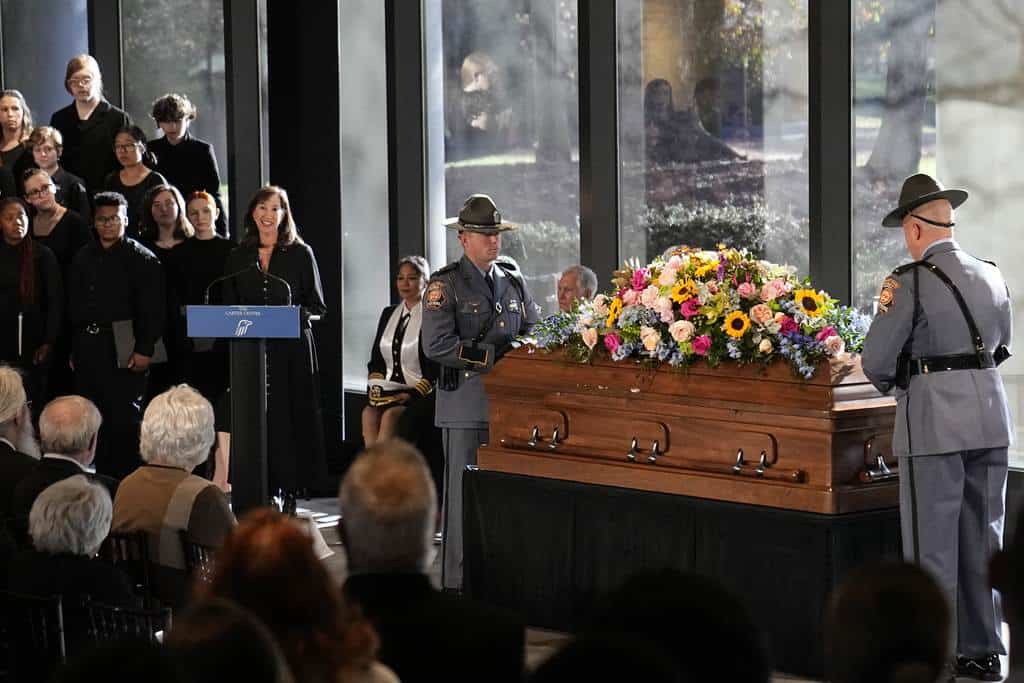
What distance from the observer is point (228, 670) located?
83.3 inches

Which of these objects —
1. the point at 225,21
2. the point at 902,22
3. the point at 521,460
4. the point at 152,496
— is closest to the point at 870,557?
the point at 521,460

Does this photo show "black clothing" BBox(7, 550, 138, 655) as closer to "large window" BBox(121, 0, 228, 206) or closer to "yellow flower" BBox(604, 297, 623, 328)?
"yellow flower" BBox(604, 297, 623, 328)

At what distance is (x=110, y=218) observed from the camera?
28.6 feet

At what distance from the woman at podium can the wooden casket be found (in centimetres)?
246

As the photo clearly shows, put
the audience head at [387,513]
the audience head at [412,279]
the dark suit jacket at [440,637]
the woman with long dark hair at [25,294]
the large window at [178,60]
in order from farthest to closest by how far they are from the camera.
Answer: the large window at [178,60] < the woman with long dark hair at [25,294] < the audience head at [412,279] < the audience head at [387,513] < the dark suit jacket at [440,637]

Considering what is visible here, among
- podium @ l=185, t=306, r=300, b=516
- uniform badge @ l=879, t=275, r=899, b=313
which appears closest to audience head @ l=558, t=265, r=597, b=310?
podium @ l=185, t=306, r=300, b=516

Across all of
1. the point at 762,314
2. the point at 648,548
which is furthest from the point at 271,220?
the point at 762,314

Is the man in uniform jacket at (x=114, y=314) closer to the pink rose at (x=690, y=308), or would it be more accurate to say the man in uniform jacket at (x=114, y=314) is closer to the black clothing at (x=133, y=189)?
the black clothing at (x=133, y=189)

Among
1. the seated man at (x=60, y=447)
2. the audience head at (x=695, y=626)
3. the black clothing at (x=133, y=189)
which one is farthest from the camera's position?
the black clothing at (x=133, y=189)

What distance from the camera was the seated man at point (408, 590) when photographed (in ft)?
9.41

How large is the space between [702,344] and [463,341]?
135 cm

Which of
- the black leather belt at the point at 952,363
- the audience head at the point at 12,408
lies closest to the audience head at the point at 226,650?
the black leather belt at the point at 952,363

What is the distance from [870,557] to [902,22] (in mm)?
2943

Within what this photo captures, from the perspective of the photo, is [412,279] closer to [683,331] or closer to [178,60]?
[683,331]
